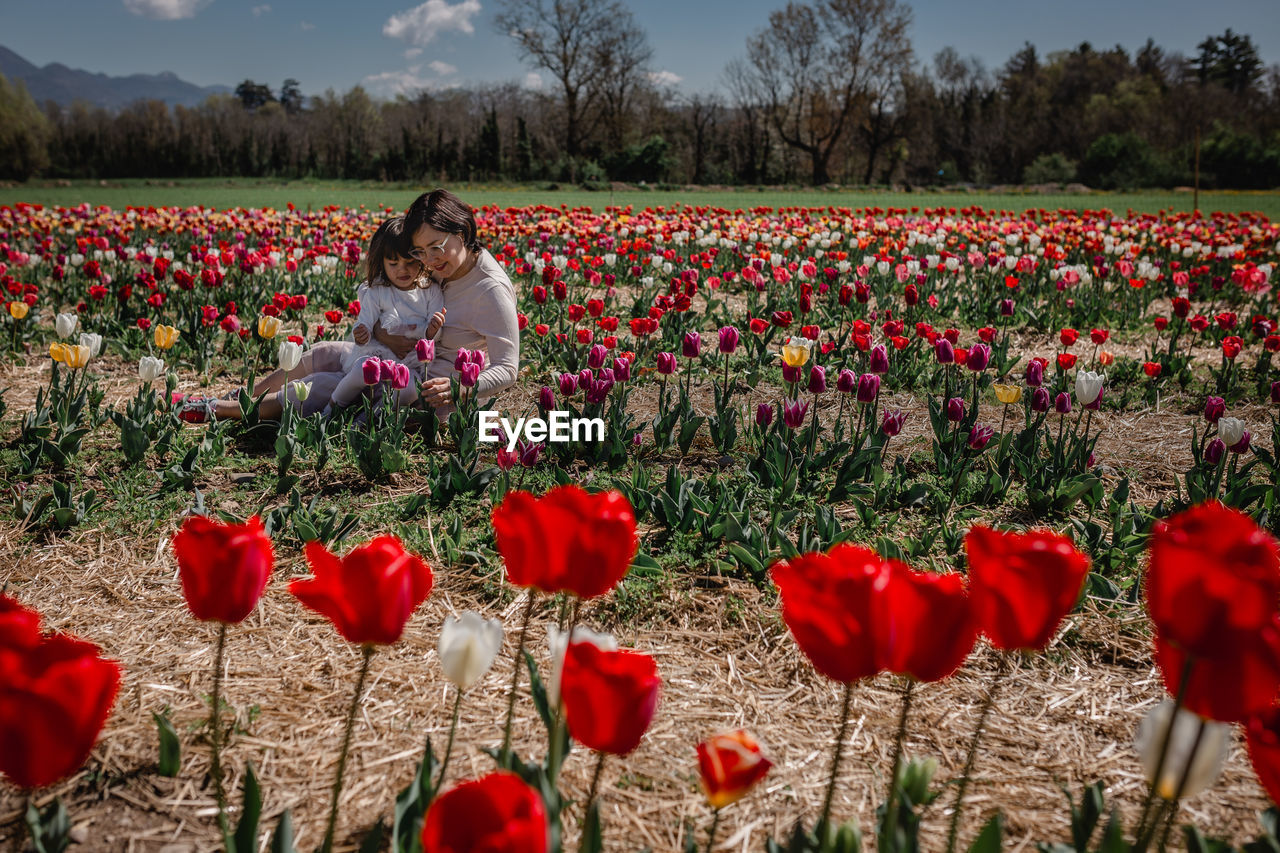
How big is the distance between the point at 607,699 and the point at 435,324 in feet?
10.6

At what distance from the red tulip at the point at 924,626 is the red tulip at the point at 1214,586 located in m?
0.21

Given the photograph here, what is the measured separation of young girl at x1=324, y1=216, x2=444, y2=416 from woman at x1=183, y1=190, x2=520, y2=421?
44mm

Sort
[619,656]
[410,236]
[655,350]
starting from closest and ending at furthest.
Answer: [619,656] → [410,236] → [655,350]

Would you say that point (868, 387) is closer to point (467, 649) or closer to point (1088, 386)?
point (1088, 386)

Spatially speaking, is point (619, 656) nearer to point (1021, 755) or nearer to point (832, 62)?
point (1021, 755)

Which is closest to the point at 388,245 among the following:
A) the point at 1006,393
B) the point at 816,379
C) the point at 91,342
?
the point at 91,342

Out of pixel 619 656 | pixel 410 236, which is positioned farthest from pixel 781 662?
pixel 410 236

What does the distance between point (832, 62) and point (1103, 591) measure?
46.5m

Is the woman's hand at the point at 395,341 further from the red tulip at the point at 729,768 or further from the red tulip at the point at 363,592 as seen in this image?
the red tulip at the point at 729,768

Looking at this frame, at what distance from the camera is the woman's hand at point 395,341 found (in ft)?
13.2

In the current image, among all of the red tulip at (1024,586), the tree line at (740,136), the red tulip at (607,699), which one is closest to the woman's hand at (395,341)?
the red tulip at (607,699)

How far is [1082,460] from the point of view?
3281mm

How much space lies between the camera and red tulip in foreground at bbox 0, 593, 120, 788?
3.05 ft

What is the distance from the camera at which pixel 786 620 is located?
3.49 ft
